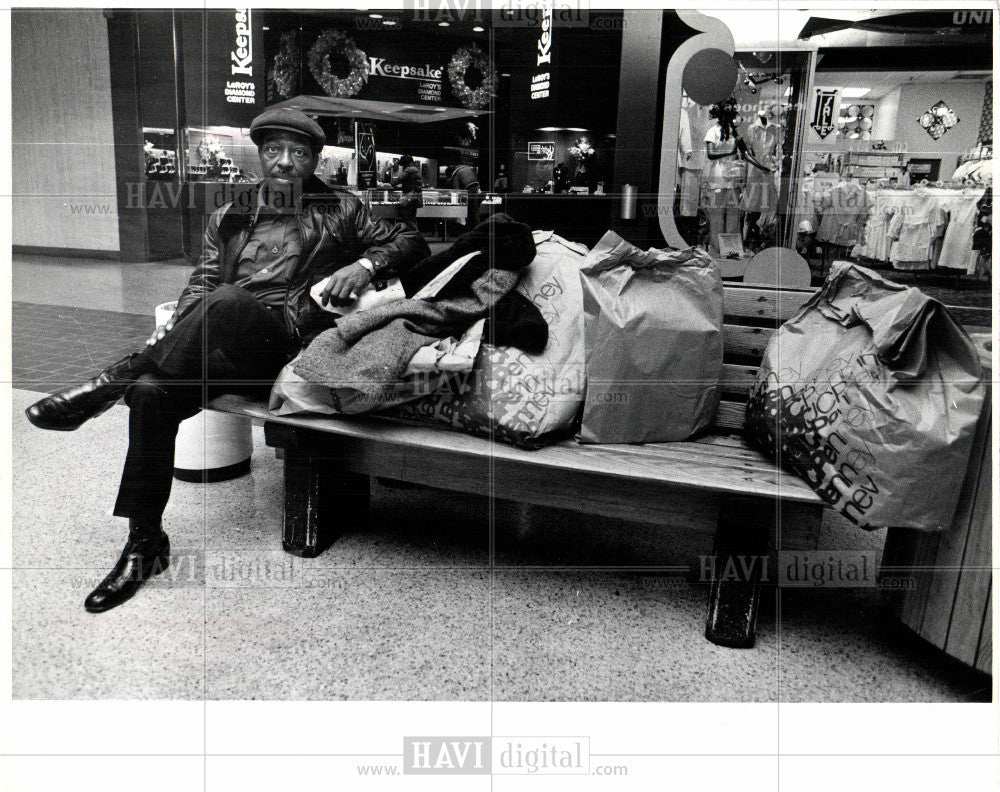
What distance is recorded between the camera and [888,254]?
149 inches

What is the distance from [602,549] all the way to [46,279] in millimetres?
3746

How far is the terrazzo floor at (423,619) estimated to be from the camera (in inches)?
67.7

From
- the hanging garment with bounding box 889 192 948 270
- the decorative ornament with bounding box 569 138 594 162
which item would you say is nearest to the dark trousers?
the decorative ornament with bounding box 569 138 594 162

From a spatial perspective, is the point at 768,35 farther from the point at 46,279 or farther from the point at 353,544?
the point at 46,279

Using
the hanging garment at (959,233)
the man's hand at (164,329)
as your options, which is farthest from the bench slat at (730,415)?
the man's hand at (164,329)

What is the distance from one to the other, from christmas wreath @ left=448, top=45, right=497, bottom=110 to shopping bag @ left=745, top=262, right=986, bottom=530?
182cm

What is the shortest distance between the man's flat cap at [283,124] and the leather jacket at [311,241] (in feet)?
0.50

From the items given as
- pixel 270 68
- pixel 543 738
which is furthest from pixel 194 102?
pixel 543 738

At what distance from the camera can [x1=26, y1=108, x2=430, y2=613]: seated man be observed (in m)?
2.10

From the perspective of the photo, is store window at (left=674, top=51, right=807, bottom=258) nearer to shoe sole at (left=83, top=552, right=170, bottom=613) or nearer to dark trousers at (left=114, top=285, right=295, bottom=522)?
dark trousers at (left=114, top=285, right=295, bottom=522)

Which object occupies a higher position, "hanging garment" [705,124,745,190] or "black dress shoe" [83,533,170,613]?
"hanging garment" [705,124,745,190]

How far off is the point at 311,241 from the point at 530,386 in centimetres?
100

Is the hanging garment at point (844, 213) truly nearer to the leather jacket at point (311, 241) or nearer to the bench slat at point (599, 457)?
the bench slat at point (599, 457)

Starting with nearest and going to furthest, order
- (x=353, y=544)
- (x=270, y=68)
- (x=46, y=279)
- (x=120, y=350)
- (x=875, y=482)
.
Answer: (x=875, y=482)
(x=353, y=544)
(x=270, y=68)
(x=120, y=350)
(x=46, y=279)
